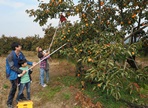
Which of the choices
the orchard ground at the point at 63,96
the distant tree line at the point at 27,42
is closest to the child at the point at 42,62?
the orchard ground at the point at 63,96

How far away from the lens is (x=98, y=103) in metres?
4.84

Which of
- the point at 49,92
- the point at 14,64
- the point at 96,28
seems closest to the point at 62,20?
the point at 96,28

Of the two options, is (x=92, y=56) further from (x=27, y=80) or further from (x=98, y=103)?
(x=27, y=80)

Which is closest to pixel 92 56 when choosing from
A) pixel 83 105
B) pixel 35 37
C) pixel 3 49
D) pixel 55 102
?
pixel 83 105

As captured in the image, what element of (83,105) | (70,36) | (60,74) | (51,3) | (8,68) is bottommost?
(83,105)

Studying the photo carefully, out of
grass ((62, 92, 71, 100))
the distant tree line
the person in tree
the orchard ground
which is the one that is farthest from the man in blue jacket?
the distant tree line

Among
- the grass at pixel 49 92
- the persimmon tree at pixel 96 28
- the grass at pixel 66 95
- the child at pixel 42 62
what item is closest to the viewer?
the persimmon tree at pixel 96 28

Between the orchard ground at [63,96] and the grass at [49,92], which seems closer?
the orchard ground at [63,96]

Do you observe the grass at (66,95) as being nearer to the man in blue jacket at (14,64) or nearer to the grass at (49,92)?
the grass at (49,92)

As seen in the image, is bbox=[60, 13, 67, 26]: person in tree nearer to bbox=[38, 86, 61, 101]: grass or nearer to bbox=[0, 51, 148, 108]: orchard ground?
bbox=[0, 51, 148, 108]: orchard ground

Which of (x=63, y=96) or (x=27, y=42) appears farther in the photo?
(x=27, y=42)

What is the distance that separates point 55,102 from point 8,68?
4.73 ft

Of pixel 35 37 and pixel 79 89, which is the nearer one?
pixel 79 89

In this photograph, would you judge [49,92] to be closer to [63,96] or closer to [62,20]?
[63,96]
